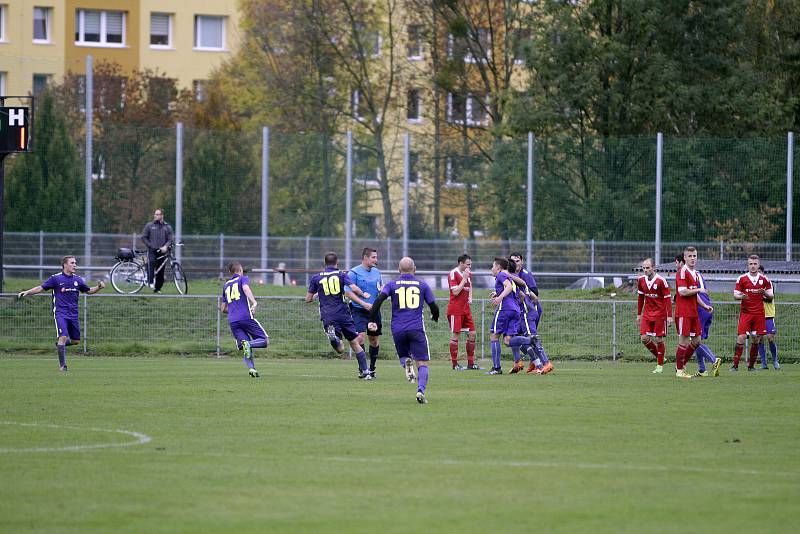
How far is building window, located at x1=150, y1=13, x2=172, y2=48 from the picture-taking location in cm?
6606

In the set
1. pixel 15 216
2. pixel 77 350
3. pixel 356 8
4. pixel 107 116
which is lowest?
pixel 77 350

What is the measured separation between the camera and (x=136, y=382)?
1961 centimetres

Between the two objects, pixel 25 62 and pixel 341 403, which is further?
pixel 25 62

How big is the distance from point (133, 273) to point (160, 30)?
37.0m

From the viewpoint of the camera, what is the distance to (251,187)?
1475 inches

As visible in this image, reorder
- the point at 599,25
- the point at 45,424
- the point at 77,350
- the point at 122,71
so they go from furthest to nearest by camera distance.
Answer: the point at 122,71 → the point at 599,25 → the point at 77,350 → the point at 45,424

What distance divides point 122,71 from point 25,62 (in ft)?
29.2

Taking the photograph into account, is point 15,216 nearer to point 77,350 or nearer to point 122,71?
point 77,350

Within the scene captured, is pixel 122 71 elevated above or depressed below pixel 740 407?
above

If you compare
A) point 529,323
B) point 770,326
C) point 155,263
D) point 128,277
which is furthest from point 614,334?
point 128,277

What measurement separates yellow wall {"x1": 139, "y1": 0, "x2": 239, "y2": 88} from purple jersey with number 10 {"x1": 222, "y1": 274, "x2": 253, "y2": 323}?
151 ft

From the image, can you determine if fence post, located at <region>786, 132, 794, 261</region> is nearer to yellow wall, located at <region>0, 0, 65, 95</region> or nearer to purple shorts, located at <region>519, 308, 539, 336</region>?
purple shorts, located at <region>519, 308, 539, 336</region>

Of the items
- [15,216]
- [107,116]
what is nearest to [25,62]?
[107,116]

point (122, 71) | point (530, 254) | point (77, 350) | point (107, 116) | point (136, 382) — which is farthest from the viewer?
point (122, 71)
